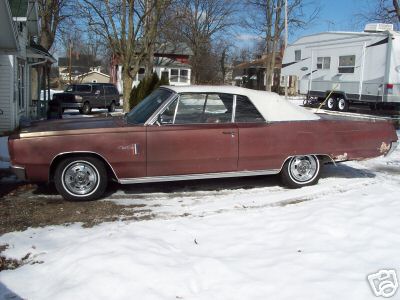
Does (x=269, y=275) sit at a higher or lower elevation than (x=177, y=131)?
lower

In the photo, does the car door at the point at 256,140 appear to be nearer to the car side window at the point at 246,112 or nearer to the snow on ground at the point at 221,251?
the car side window at the point at 246,112

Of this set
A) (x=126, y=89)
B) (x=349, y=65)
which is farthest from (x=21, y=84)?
(x=349, y=65)

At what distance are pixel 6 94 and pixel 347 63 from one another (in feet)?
45.6

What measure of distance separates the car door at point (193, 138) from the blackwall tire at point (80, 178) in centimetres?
66

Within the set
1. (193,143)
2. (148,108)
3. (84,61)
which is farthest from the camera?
(84,61)

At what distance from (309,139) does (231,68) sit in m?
61.8

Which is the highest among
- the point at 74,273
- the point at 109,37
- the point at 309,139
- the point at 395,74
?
the point at 109,37

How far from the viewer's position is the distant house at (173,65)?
1887 inches

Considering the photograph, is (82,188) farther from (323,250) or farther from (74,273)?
(323,250)

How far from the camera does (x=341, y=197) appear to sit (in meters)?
6.14

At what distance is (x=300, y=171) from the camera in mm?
6750

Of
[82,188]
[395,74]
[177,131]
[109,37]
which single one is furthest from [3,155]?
[395,74]

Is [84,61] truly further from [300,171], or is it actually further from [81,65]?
[300,171]

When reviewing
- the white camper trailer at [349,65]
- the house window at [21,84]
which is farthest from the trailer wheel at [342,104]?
the house window at [21,84]
